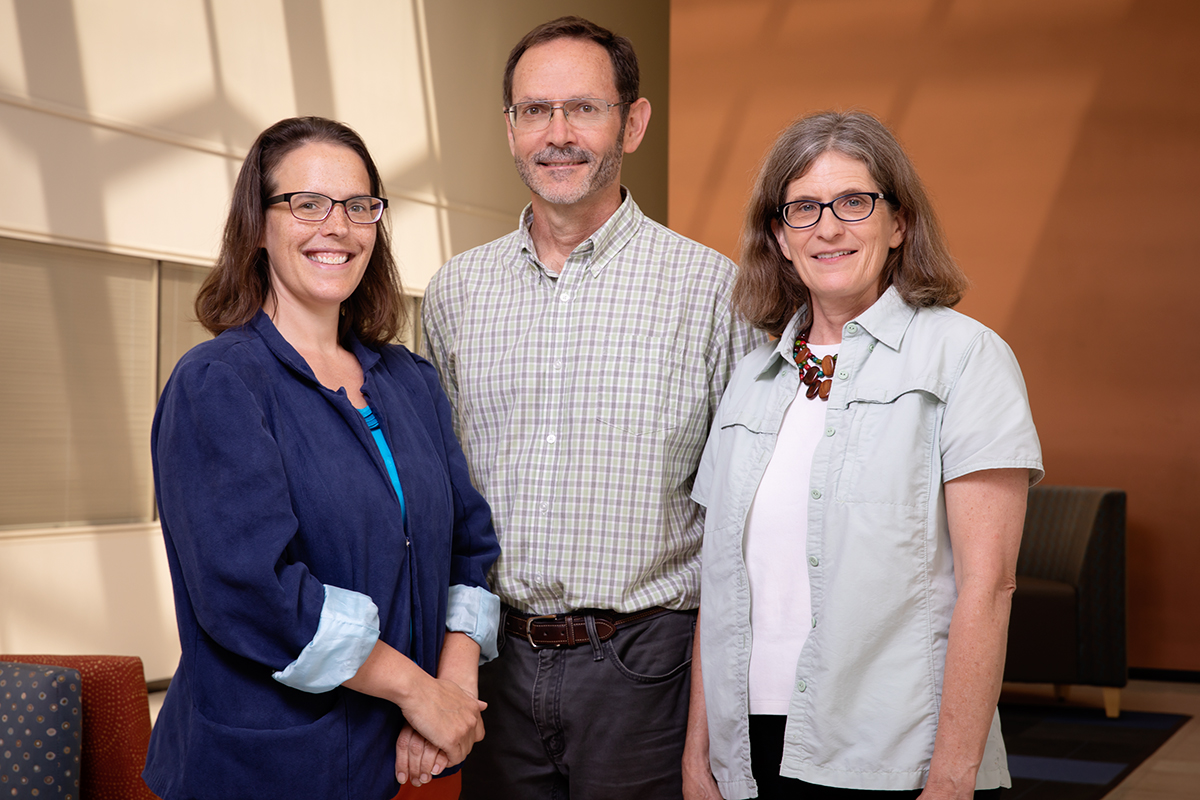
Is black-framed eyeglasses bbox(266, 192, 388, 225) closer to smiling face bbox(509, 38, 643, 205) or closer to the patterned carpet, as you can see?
smiling face bbox(509, 38, 643, 205)

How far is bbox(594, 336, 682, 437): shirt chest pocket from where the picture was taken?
6.86ft

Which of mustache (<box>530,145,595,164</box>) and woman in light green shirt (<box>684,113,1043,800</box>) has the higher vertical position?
mustache (<box>530,145,595,164</box>)

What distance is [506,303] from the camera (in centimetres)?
222

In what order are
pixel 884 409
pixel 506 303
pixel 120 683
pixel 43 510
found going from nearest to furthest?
pixel 884 409
pixel 506 303
pixel 120 683
pixel 43 510

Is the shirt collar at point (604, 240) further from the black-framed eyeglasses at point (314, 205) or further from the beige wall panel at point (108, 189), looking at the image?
the beige wall panel at point (108, 189)

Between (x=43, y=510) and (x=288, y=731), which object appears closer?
(x=288, y=731)

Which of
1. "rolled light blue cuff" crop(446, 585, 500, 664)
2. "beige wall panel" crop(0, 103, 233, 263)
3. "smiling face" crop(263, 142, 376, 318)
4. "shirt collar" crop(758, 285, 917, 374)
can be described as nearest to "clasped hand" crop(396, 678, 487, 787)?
"rolled light blue cuff" crop(446, 585, 500, 664)

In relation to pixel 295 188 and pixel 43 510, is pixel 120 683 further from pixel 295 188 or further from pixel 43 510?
pixel 43 510

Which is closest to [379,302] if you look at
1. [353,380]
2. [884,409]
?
[353,380]

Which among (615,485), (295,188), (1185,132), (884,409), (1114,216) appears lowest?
(615,485)

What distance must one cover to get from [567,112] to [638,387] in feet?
1.94

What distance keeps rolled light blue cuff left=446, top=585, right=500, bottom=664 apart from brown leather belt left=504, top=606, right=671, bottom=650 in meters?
0.18

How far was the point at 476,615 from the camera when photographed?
1.81 m

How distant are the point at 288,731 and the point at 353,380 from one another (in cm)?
57
